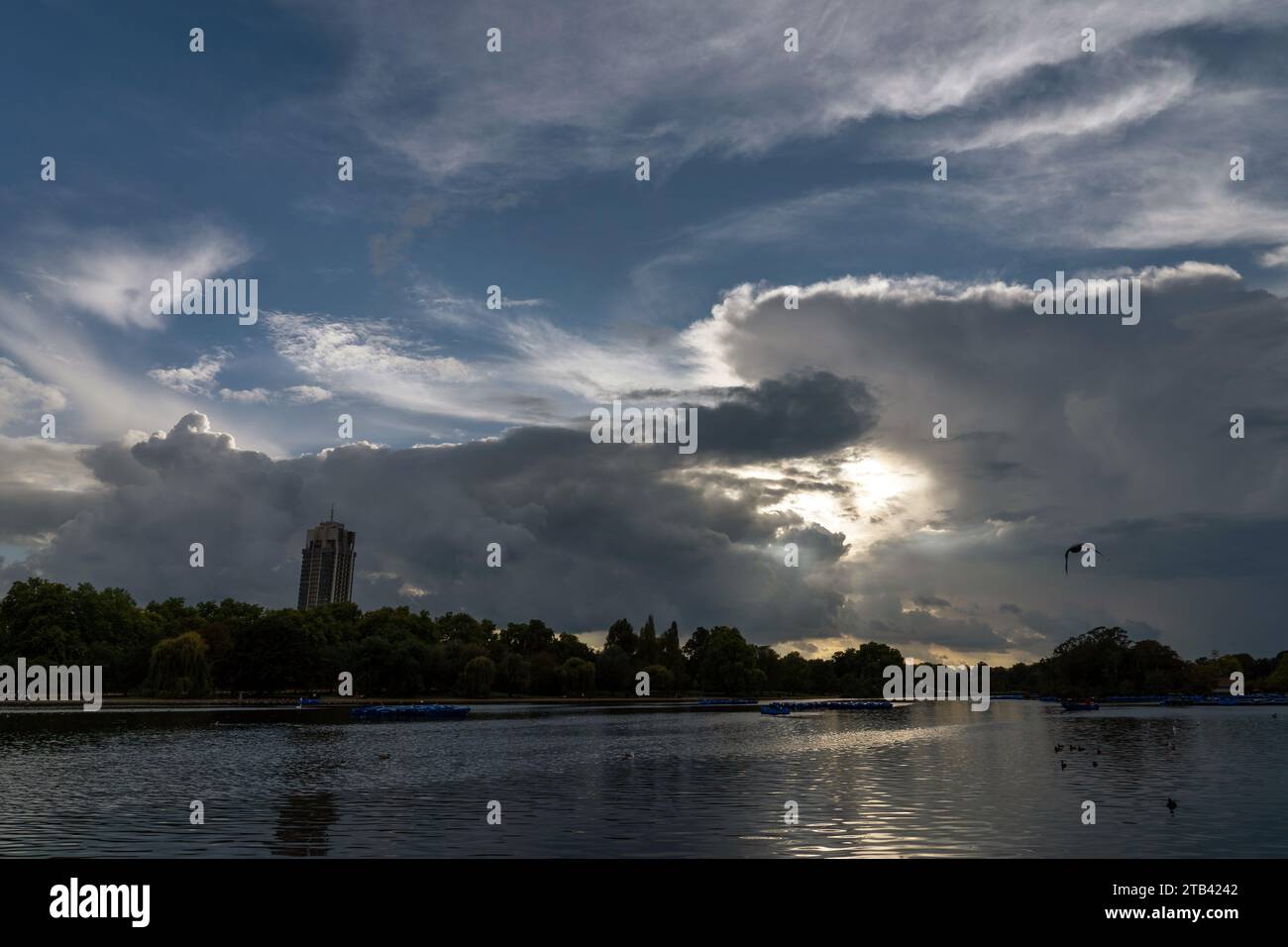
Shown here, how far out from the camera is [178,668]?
16412 cm

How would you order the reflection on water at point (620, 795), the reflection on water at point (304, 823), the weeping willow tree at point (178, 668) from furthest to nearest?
the weeping willow tree at point (178, 668)
the reflection on water at point (620, 795)
the reflection on water at point (304, 823)

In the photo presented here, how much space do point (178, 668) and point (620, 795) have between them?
139 m

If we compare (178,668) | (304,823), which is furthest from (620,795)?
(178,668)

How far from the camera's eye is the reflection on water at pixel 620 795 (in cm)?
3641

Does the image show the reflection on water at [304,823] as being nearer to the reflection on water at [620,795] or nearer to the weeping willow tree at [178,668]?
the reflection on water at [620,795]

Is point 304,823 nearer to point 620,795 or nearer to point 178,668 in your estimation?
point 620,795

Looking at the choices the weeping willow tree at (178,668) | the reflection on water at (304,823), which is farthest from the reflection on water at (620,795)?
the weeping willow tree at (178,668)

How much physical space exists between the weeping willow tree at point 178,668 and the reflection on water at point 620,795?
221ft

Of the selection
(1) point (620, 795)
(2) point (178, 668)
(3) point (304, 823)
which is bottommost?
(2) point (178, 668)

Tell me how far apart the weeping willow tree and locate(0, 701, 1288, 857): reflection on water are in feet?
221

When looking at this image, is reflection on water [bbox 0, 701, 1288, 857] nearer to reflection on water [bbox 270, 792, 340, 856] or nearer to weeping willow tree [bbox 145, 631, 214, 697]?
reflection on water [bbox 270, 792, 340, 856]

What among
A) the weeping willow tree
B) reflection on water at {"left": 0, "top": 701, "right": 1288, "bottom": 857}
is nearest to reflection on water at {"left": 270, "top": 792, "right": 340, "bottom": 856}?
reflection on water at {"left": 0, "top": 701, "right": 1288, "bottom": 857}
